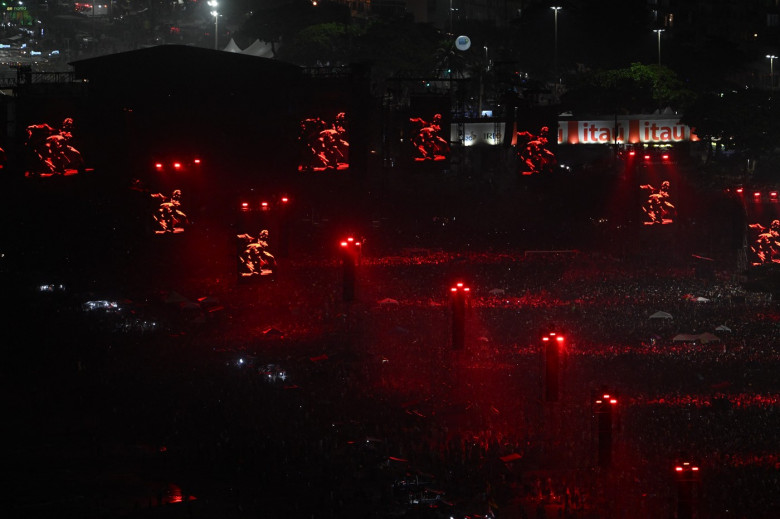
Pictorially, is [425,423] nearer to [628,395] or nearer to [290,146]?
[628,395]

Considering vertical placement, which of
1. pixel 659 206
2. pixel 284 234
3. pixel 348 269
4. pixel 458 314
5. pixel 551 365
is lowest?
pixel 551 365

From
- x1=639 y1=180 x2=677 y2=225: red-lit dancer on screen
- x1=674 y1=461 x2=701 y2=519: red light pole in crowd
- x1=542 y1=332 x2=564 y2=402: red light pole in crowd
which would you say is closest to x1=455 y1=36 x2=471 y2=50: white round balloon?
x1=639 y1=180 x2=677 y2=225: red-lit dancer on screen

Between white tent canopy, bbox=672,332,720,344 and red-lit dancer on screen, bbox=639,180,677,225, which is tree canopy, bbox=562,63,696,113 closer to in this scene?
red-lit dancer on screen, bbox=639,180,677,225

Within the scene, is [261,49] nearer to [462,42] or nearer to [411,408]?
[462,42]

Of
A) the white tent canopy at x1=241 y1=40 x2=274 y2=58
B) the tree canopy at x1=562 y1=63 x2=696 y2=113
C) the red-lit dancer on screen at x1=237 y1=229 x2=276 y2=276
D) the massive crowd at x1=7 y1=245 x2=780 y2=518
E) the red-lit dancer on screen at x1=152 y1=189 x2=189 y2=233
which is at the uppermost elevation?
the white tent canopy at x1=241 y1=40 x2=274 y2=58

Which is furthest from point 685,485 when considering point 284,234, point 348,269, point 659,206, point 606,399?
point 284,234

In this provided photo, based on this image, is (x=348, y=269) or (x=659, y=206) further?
(x=659, y=206)
